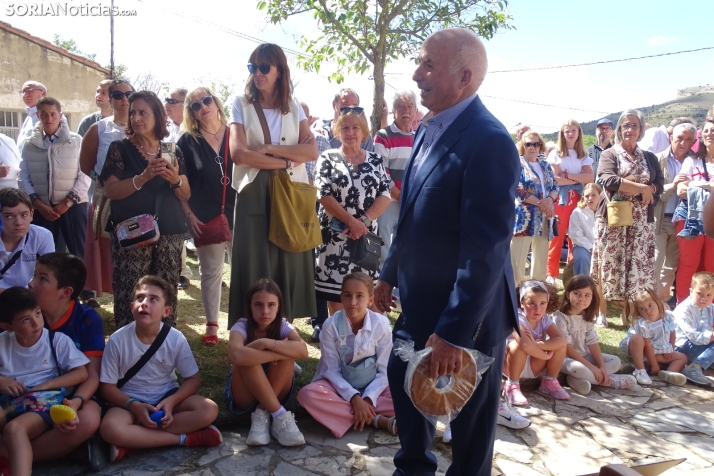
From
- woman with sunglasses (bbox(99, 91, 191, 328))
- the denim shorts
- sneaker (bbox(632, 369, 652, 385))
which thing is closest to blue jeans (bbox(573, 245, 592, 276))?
sneaker (bbox(632, 369, 652, 385))

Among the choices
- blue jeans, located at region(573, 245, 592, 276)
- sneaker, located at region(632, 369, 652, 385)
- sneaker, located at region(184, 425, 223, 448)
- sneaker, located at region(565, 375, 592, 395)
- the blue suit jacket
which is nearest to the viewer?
the blue suit jacket

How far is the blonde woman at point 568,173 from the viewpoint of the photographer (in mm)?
7426

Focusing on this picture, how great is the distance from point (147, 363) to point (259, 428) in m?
0.76

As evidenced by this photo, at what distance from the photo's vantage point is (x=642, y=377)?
472 centimetres

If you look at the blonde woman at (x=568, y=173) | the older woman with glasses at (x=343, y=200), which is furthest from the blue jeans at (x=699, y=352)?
the older woman with glasses at (x=343, y=200)

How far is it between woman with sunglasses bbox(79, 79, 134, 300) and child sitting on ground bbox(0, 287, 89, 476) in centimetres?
148

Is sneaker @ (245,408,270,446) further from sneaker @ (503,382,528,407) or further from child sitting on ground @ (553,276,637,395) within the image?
child sitting on ground @ (553,276,637,395)

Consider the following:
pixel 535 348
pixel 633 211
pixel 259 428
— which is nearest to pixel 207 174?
pixel 259 428

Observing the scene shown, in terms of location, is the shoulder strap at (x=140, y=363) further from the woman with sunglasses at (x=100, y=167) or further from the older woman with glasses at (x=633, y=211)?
the older woman with glasses at (x=633, y=211)

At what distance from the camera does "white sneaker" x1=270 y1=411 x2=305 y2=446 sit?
334cm

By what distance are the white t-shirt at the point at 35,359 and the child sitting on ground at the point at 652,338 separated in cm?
430

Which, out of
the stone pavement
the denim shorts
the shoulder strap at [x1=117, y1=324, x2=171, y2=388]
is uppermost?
the shoulder strap at [x1=117, y1=324, x2=171, y2=388]

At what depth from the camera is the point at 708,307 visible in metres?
5.17

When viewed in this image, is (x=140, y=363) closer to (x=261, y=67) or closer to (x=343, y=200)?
(x=343, y=200)
